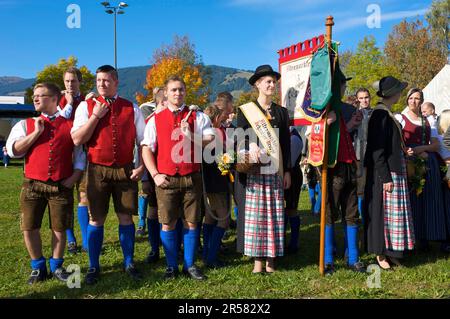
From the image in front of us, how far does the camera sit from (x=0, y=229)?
242 inches

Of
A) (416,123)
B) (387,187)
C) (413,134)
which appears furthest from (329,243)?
(416,123)

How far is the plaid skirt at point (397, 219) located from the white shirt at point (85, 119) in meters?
2.53

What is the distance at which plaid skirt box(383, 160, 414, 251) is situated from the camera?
409cm

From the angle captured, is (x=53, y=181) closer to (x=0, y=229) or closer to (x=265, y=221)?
(x=265, y=221)

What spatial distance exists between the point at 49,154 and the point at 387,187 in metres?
3.27

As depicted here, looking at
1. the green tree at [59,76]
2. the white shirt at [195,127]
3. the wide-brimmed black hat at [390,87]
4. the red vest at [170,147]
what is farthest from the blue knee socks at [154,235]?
the green tree at [59,76]

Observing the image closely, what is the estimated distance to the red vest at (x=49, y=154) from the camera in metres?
3.64

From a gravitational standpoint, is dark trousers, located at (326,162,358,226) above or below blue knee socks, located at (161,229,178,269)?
above

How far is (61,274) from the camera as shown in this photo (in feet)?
12.3

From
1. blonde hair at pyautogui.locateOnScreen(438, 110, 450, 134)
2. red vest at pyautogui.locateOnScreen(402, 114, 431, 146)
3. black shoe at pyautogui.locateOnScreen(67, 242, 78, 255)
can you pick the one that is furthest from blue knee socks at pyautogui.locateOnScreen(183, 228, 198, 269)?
blonde hair at pyautogui.locateOnScreen(438, 110, 450, 134)

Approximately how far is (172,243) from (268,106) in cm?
163

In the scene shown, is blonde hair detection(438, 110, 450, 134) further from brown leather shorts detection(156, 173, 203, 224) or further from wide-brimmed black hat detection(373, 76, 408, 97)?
brown leather shorts detection(156, 173, 203, 224)

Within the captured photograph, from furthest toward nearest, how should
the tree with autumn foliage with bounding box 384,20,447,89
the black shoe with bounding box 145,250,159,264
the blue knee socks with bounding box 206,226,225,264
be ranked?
1. the tree with autumn foliage with bounding box 384,20,447,89
2. the black shoe with bounding box 145,250,159,264
3. the blue knee socks with bounding box 206,226,225,264
